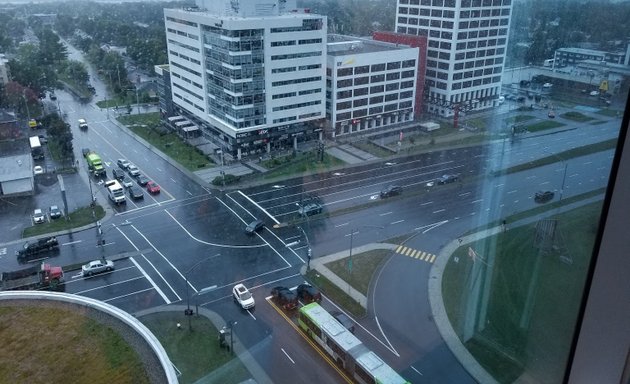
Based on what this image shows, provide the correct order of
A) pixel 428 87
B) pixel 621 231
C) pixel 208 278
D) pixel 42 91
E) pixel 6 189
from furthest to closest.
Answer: pixel 42 91 < pixel 428 87 < pixel 6 189 < pixel 208 278 < pixel 621 231

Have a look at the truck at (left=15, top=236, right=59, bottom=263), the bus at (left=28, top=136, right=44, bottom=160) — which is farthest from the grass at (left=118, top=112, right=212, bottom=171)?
the truck at (left=15, top=236, right=59, bottom=263)

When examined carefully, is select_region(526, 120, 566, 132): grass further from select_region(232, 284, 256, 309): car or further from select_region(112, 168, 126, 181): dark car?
select_region(112, 168, 126, 181): dark car

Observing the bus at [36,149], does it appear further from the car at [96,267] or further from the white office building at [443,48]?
the white office building at [443,48]

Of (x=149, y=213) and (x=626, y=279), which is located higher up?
Answer: (x=626, y=279)

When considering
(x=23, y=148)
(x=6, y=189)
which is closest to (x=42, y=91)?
(x=23, y=148)

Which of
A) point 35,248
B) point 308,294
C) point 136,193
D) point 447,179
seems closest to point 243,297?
point 308,294

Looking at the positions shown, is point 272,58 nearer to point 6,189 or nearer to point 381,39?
point 381,39
